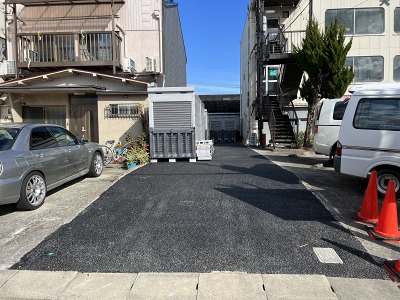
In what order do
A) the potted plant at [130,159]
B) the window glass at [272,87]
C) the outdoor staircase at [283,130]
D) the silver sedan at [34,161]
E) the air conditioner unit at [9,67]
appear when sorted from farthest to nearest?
the window glass at [272,87] → the outdoor staircase at [283,130] → the air conditioner unit at [9,67] → the potted plant at [130,159] → the silver sedan at [34,161]

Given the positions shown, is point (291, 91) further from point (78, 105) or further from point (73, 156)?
point (73, 156)

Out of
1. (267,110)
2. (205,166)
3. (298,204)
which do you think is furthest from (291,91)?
(298,204)

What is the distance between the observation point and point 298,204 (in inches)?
205

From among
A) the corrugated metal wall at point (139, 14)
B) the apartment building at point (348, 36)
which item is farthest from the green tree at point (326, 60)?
the corrugated metal wall at point (139, 14)

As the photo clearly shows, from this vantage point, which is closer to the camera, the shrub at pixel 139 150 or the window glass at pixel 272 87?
the shrub at pixel 139 150

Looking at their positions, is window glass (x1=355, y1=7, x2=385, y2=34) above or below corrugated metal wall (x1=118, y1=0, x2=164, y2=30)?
above

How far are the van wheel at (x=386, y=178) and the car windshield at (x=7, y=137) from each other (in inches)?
254

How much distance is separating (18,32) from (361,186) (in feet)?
48.5

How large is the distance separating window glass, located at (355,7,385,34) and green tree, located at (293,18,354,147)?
625 cm

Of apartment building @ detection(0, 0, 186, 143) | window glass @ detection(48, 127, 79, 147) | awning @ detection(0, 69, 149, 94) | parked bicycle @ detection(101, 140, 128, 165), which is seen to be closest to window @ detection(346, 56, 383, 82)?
apartment building @ detection(0, 0, 186, 143)

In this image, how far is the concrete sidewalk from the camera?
8.98ft

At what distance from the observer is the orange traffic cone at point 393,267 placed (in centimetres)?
302

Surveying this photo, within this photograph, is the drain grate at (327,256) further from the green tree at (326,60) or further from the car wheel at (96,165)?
the green tree at (326,60)

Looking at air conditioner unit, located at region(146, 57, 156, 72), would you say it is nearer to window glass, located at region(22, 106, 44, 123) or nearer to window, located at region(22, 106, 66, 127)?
window, located at region(22, 106, 66, 127)
